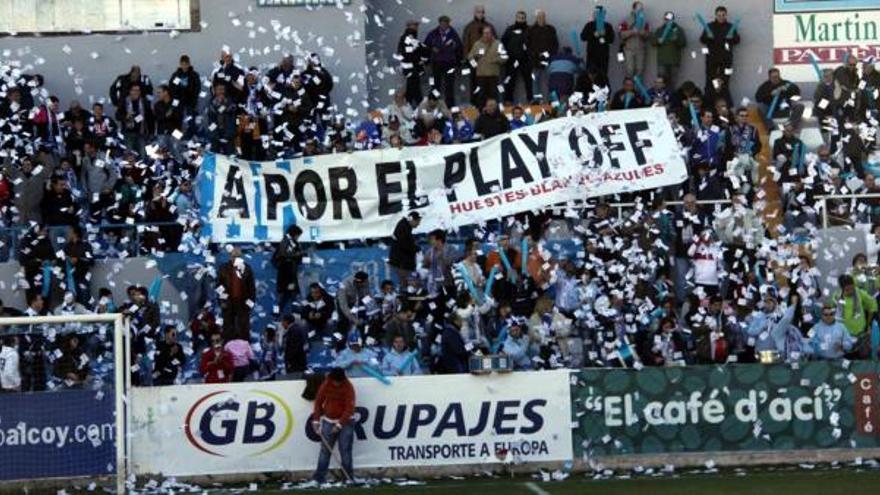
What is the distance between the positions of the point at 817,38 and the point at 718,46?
6.49 ft

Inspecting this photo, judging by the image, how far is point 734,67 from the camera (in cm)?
3116

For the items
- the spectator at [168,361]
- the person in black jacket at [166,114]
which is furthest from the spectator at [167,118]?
the spectator at [168,361]

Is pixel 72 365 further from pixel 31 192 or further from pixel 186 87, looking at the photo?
pixel 186 87

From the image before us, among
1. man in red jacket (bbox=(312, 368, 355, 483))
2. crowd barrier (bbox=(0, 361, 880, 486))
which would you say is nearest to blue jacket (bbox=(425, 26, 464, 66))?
crowd barrier (bbox=(0, 361, 880, 486))

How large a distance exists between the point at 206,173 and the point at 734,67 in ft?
29.5

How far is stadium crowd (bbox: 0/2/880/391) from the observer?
24688 mm

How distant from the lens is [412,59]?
29.4 m

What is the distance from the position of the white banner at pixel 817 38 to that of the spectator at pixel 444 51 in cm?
528

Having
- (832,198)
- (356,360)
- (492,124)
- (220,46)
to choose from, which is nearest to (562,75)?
(492,124)

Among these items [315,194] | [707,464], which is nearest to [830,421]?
[707,464]

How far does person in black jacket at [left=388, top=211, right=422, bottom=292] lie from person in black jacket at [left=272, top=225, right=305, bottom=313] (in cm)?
128

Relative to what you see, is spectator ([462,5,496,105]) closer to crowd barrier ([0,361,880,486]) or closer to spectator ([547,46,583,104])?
spectator ([547,46,583,104])

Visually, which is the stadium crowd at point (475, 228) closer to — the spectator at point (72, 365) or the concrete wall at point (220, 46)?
the spectator at point (72, 365)

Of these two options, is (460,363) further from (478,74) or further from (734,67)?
(734,67)
